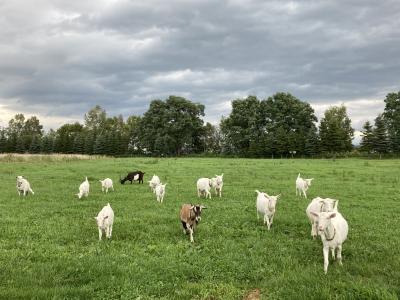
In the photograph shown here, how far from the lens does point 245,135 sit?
99.2 metres

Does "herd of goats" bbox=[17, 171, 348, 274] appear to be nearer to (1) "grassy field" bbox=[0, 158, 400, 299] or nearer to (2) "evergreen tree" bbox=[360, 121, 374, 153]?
(1) "grassy field" bbox=[0, 158, 400, 299]

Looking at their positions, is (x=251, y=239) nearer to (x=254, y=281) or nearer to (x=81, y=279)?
(x=254, y=281)

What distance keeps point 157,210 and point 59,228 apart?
506 cm

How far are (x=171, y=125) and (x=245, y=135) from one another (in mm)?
20817

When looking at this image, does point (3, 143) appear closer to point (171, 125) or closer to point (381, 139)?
point (171, 125)

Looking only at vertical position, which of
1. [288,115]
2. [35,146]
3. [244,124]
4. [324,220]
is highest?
[288,115]

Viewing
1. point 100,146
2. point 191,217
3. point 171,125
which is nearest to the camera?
point 191,217

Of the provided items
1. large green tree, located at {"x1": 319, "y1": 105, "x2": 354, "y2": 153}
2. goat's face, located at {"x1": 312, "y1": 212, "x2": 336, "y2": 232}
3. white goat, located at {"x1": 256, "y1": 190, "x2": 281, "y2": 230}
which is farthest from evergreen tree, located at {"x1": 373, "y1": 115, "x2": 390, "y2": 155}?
goat's face, located at {"x1": 312, "y1": 212, "x2": 336, "y2": 232}

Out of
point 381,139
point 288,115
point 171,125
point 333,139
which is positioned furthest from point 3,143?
point 381,139

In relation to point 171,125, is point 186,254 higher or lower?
lower

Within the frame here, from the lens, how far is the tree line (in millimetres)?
87250

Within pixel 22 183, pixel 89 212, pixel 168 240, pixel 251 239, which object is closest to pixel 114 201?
pixel 89 212

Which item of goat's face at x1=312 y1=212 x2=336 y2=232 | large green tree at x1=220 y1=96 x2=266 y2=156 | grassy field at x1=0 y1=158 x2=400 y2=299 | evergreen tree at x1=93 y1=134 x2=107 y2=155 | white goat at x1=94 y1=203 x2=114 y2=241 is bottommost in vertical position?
grassy field at x1=0 y1=158 x2=400 y2=299

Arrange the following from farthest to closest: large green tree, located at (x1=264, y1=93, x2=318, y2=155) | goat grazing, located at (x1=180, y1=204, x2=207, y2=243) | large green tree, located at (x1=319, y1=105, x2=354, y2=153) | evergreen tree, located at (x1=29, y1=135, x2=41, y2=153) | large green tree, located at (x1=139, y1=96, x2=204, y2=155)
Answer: evergreen tree, located at (x1=29, y1=135, x2=41, y2=153), large green tree, located at (x1=139, y1=96, x2=204, y2=155), large green tree, located at (x1=264, y1=93, x2=318, y2=155), large green tree, located at (x1=319, y1=105, x2=354, y2=153), goat grazing, located at (x1=180, y1=204, x2=207, y2=243)
